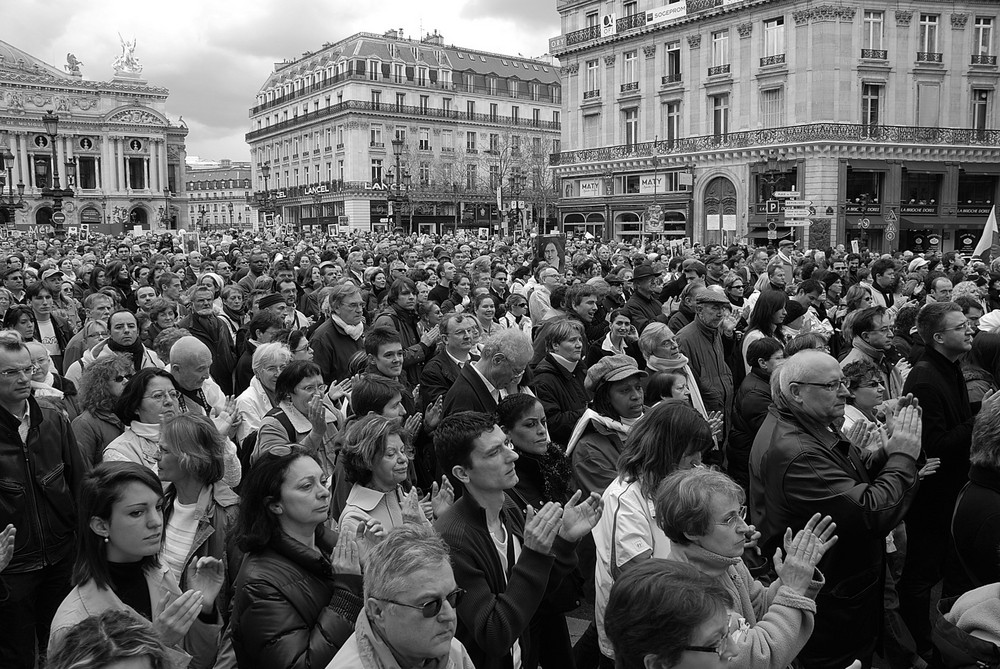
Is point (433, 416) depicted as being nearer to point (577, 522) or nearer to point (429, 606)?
point (577, 522)

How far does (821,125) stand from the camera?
34812mm

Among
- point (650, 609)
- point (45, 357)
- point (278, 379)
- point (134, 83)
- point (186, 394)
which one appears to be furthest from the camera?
point (134, 83)

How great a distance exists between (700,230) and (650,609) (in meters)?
39.0

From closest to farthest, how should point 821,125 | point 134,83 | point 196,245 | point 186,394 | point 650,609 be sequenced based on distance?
point 650,609
point 186,394
point 196,245
point 821,125
point 134,83

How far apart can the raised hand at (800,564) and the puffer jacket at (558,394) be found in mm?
2600

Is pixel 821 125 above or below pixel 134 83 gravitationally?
below

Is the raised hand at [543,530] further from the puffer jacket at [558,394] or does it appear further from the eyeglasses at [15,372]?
the eyeglasses at [15,372]

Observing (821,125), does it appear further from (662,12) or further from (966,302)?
(966,302)

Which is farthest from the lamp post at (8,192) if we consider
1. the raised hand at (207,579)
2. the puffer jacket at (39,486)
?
the raised hand at (207,579)

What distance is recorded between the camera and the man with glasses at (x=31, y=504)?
418 cm

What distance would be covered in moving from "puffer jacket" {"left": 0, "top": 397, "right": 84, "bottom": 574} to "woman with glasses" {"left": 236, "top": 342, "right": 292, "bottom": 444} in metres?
1.05

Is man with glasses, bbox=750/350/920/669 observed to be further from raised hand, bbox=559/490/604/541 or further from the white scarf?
the white scarf

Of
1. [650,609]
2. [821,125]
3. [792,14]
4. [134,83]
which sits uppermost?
[134,83]

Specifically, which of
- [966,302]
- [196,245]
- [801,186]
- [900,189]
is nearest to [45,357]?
[966,302]
